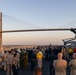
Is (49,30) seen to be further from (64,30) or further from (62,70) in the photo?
(62,70)

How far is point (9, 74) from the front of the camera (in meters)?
12.4

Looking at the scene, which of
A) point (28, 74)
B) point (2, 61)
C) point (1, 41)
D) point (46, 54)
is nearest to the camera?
point (28, 74)

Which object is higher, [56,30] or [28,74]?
[56,30]

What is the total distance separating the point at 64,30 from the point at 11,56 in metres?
40.4

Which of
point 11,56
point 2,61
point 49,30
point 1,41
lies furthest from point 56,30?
point 11,56

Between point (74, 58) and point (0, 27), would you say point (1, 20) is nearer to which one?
point (0, 27)

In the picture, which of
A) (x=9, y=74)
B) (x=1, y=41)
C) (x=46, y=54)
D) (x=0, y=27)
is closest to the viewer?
(x=9, y=74)

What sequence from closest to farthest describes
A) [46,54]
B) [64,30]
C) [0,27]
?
[46,54] < [0,27] < [64,30]

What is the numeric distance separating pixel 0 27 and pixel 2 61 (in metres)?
20.4

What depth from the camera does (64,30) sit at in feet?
172

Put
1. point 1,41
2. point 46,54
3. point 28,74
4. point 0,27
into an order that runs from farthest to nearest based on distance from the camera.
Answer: point 0,27 → point 1,41 → point 46,54 → point 28,74

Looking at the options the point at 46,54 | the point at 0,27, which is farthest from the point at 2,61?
the point at 0,27

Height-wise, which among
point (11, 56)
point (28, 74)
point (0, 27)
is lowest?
point (28, 74)

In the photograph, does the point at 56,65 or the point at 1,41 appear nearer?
the point at 56,65
